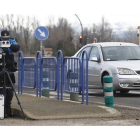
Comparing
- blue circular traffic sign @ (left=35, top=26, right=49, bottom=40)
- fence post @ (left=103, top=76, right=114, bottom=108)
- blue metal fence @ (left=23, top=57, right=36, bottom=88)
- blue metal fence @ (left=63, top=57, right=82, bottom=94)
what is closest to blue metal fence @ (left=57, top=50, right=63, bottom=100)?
blue metal fence @ (left=63, top=57, right=82, bottom=94)

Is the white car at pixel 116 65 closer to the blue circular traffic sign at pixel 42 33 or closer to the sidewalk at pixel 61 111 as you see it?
the sidewalk at pixel 61 111

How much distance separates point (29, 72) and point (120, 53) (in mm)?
3402

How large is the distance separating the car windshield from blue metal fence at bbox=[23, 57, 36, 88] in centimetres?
282

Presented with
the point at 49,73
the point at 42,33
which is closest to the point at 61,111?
the point at 49,73

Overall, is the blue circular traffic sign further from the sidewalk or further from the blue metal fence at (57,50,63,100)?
the sidewalk

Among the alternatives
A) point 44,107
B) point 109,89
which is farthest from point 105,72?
point 44,107

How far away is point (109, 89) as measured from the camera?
1141 cm

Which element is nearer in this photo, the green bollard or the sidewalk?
the sidewalk

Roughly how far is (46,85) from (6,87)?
11.0 feet

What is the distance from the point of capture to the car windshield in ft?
52.9

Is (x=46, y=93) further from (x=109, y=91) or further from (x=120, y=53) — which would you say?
(x=109, y=91)

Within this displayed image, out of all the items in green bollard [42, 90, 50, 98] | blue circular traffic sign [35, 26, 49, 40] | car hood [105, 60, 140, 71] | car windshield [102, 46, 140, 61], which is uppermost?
blue circular traffic sign [35, 26, 49, 40]

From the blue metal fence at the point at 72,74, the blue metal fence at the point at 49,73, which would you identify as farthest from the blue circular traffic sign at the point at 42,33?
the blue metal fence at the point at 72,74
